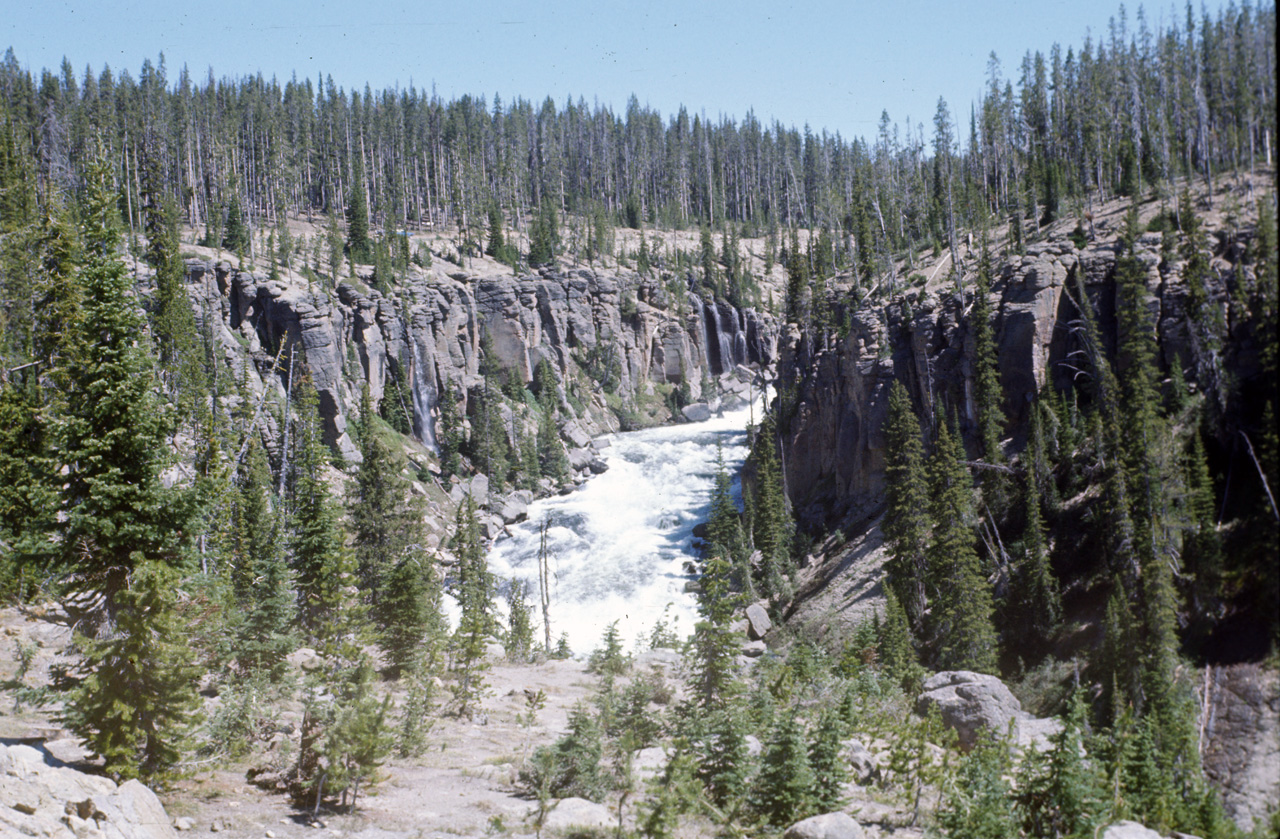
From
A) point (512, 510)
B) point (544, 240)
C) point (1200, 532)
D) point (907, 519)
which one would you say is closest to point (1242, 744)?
point (1200, 532)

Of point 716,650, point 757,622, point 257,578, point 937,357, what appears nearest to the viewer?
point 716,650

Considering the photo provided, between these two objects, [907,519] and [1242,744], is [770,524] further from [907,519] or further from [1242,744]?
[1242,744]

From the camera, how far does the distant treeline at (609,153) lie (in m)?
76.0

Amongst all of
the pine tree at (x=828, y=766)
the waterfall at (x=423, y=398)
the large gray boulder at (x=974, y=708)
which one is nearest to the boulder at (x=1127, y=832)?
the pine tree at (x=828, y=766)

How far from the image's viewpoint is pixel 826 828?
12453 mm

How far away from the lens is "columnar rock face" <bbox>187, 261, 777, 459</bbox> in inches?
2822

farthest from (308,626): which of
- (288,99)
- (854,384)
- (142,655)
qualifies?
(288,99)

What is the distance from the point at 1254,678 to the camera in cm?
1330

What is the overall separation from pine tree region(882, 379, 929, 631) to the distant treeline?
19650 mm

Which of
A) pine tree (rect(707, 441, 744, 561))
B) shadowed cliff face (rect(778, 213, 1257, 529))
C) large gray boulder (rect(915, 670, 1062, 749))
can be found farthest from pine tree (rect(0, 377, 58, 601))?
pine tree (rect(707, 441, 744, 561))

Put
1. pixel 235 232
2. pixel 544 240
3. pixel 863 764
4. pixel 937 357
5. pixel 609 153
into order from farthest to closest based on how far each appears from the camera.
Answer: pixel 609 153
pixel 544 240
pixel 235 232
pixel 937 357
pixel 863 764

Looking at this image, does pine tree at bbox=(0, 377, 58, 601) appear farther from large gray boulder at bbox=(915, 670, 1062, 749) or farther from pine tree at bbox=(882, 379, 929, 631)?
pine tree at bbox=(882, 379, 929, 631)

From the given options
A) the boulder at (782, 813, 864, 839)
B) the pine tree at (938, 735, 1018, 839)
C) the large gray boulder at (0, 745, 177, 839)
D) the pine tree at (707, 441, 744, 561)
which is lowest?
the pine tree at (707, 441, 744, 561)

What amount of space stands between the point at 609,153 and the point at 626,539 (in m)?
101
